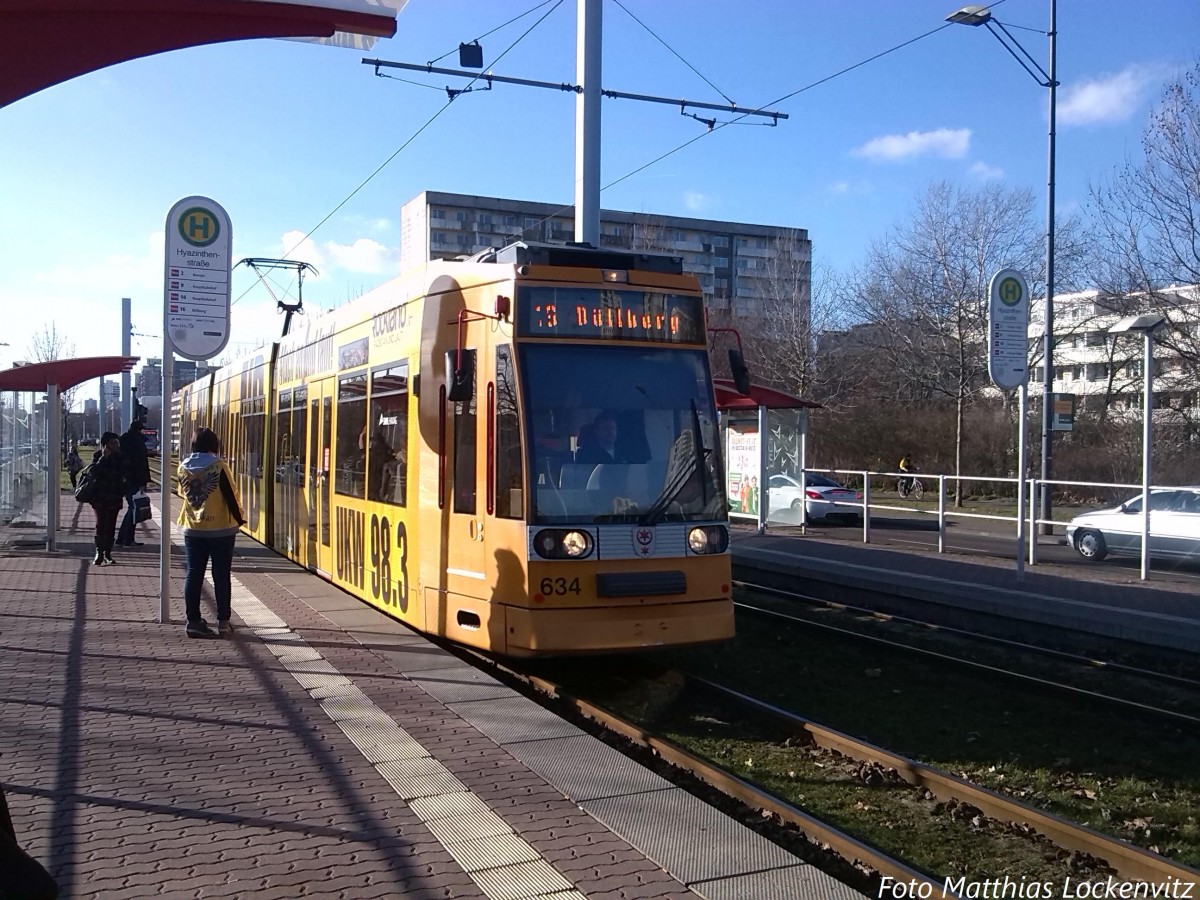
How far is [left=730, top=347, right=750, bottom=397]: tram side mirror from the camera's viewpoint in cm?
874

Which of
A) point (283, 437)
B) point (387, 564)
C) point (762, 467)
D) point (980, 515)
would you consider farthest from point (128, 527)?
point (980, 515)

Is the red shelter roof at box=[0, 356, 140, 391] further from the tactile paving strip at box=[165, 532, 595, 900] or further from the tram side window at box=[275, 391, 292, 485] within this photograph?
the tactile paving strip at box=[165, 532, 595, 900]

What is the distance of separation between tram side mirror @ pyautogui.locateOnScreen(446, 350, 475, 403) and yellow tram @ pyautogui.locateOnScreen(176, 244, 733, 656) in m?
0.02

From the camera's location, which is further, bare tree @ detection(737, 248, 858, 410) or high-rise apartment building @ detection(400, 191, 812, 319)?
high-rise apartment building @ detection(400, 191, 812, 319)

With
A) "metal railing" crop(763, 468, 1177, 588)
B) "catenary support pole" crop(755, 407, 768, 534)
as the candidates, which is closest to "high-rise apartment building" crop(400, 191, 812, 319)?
"metal railing" crop(763, 468, 1177, 588)

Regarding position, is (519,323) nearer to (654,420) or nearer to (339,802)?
(654,420)

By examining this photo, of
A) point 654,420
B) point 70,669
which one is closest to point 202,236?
point 70,669

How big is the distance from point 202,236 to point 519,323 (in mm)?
4436

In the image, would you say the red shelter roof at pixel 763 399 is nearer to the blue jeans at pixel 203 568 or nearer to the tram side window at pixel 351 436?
the tram side window at pixel 351 436

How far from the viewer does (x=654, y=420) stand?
27.6ft

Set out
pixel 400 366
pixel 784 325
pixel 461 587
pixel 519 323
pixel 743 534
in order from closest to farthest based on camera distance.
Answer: pixel 519 323 → pixel 461 587 → pixel 400 366 → pixel 743 534 → pixel 784 325

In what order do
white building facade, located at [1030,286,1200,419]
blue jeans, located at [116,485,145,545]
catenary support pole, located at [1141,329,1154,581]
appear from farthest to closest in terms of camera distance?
1. white building facade, located at [1030,286,1200,419]
2. blue jeans, located at [116,485,145,545]
3. catenary support pole, located at [1141,329,1154,581]

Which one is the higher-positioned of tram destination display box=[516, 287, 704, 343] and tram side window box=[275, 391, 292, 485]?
tram destination display box=[516, 287, 704, 343]

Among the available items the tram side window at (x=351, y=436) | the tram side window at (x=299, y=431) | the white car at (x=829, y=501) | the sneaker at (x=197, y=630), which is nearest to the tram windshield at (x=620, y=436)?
the tram side window at (x=351, y=436)
